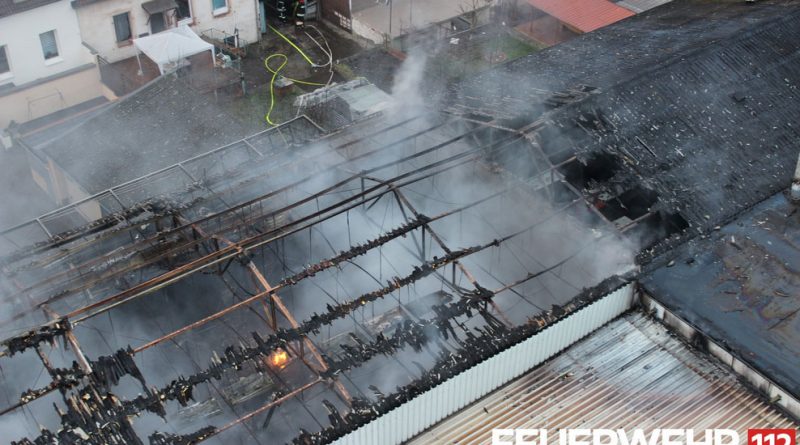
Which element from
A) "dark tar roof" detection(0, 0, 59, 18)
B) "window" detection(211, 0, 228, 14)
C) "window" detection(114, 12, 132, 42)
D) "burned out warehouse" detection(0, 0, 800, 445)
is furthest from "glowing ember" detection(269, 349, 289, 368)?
"window" detection(211, 0, 228, 14)

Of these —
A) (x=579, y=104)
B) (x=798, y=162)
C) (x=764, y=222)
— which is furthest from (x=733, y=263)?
(x=579, y=104)

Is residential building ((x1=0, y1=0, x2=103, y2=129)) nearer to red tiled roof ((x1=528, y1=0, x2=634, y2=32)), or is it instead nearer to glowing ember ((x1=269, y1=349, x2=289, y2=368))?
red tiled roof ((x1=528, y1=0, x2=634, y2=32))

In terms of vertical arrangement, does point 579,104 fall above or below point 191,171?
above

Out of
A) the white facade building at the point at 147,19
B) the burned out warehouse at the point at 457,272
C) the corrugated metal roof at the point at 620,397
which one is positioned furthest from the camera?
the white facade building at the point at 147,19

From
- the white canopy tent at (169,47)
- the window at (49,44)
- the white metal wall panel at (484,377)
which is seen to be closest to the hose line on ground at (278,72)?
the white canopy tent at (169,47)

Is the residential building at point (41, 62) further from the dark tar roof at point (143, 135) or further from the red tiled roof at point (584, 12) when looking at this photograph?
the red tiled roof at point (584, 12)

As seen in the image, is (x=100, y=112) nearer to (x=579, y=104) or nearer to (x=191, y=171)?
(x=191, y=171)
